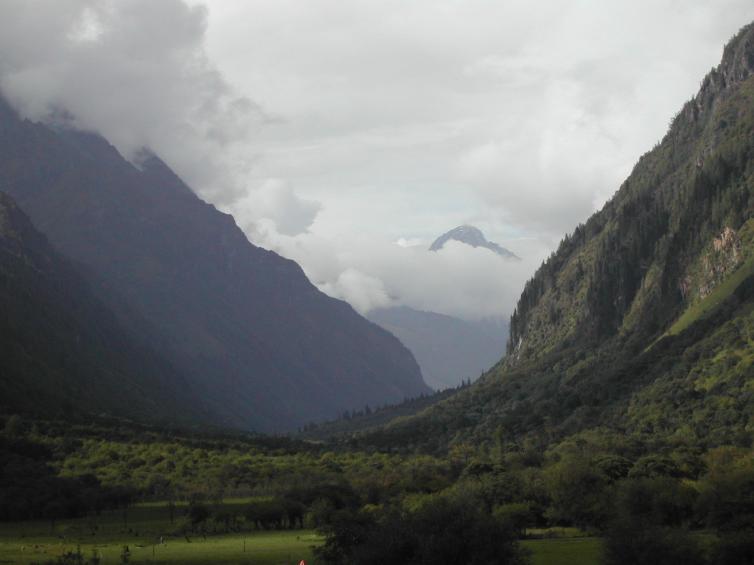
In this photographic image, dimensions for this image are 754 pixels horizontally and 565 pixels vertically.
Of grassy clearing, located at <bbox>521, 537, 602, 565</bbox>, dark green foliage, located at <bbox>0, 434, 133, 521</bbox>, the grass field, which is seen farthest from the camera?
dark green foliage, located at <bbox>0, 434, 133, 521</bbox>

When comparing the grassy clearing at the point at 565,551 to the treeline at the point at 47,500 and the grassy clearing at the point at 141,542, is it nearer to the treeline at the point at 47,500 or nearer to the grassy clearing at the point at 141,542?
the grassy clearing at the point at 141,542

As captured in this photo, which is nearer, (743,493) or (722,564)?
(722,564)

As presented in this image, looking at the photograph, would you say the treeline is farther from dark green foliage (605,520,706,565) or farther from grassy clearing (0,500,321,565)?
dark green foliage (605,520,706,565)

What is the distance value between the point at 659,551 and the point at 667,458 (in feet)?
333

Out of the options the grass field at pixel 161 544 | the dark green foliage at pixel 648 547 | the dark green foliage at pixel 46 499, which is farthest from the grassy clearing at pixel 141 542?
the dark green foliage at pixel 648 547

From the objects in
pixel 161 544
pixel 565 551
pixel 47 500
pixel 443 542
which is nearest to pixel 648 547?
pixel 443 542

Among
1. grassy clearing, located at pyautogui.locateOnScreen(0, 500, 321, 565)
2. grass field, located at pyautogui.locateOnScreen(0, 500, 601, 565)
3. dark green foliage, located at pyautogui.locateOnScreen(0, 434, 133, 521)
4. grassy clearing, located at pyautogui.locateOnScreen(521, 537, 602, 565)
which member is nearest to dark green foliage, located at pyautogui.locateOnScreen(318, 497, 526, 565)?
grassy clearing, located at pyautogui.locateOnScreen(521, 537, 602, 565)

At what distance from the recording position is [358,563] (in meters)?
101

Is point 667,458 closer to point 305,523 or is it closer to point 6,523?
point 305,523

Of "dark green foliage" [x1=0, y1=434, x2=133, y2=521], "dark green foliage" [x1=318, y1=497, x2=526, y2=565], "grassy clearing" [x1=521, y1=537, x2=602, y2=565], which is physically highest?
"dark green foliage" [x1=0, y1=434, x2=133, y2=521]

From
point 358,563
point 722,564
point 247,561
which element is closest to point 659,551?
point 722,564

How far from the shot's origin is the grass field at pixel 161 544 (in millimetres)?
127188

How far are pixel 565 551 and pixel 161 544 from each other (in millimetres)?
56806

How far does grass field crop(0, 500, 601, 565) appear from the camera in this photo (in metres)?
127
